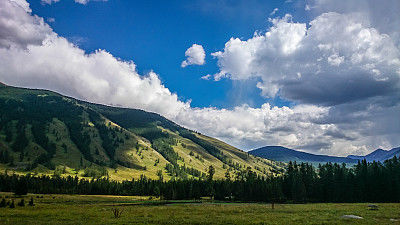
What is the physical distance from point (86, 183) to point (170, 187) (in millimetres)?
79498

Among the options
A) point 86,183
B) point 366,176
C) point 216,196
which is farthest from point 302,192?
point 86,183

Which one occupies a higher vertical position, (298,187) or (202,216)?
(298,187)

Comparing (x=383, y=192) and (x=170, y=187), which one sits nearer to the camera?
(x=383, y=192)

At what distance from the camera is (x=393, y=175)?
346 feet

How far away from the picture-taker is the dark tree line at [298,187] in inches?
4240

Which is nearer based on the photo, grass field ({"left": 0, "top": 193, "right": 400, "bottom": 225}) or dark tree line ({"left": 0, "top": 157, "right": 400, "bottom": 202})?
grass field ({"left": 0, "top": 193, "right": 400, "bottom": 225})

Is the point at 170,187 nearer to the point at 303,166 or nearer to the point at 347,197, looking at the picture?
the point at 303,166

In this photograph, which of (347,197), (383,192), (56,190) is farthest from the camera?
(56,190)

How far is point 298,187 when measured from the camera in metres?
126

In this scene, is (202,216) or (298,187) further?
(298,187)

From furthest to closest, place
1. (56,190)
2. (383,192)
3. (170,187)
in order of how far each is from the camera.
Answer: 1. (56,190)
2. (170,187)
3. (383,192)

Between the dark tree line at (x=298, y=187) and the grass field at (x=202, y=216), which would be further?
the dark tree line at (x=298, y=187)

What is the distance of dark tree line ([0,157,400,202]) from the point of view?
108 m

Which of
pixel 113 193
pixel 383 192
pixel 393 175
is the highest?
pixel 393 175
